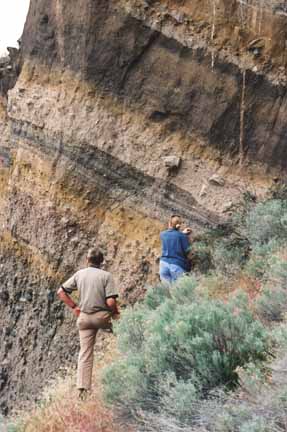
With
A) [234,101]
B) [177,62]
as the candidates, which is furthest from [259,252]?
[177,62]

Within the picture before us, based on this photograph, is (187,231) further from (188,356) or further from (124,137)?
(188,356)

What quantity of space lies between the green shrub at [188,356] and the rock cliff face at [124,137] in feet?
17.8

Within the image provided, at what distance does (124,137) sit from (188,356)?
7088 millimetres

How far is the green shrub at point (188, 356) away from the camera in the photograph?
5621 mm

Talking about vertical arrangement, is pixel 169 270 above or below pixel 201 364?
above

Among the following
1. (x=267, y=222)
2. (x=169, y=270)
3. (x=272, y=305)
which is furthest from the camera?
(x=267, y=222)

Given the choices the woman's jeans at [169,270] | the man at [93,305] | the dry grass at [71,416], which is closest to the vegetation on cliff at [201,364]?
the dry grass at [71,416]

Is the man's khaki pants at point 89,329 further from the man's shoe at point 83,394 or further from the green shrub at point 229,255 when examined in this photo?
the green shrub at point 229,255

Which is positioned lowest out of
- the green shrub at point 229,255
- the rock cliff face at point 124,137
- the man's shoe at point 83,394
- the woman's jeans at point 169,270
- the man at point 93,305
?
the man's shoe at point 83,394

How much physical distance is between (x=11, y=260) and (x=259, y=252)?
5.84 metres

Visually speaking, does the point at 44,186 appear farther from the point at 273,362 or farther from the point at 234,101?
the point at 273,362

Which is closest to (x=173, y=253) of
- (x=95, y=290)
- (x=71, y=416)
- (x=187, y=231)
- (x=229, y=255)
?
(x=187, y=231)

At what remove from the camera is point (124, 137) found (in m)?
12.3

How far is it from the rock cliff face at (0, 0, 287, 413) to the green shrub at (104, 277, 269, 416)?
17.8 ft
